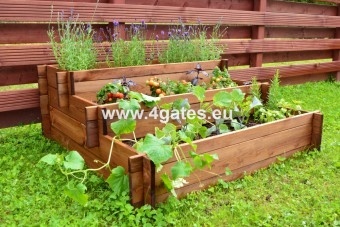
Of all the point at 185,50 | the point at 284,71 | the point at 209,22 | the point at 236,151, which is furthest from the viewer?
the point at 284,71

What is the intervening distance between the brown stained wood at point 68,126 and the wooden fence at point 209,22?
0.45 meters

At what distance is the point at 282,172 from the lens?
3.27m

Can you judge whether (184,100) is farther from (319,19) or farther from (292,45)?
(319,19)

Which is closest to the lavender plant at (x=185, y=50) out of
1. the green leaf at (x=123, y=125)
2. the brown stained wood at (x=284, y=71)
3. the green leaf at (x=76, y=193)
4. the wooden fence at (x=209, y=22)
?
the wooden fence at (x=209, y=22)

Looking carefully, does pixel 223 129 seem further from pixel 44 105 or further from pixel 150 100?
pixel 44 105

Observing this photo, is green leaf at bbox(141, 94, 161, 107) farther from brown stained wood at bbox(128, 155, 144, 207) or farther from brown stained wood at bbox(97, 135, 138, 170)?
brown stained wood at bbox(128, 155, 144, 207)

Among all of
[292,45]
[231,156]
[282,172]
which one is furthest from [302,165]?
[292,45]

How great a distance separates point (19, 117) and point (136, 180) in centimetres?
211

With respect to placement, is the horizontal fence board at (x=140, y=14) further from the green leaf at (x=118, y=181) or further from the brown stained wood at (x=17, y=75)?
the green leaf at (x=118, y=181)

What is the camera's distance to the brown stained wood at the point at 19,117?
3.93 meters

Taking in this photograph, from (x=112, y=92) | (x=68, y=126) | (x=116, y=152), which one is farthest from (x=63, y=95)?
(x=116, y=152)

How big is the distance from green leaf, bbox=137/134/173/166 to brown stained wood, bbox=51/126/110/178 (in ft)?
1.89

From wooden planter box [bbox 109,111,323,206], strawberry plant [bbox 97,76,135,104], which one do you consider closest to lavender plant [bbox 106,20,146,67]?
strawberry plant [bbox 97,76,135,104]

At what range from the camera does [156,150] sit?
241 cm
